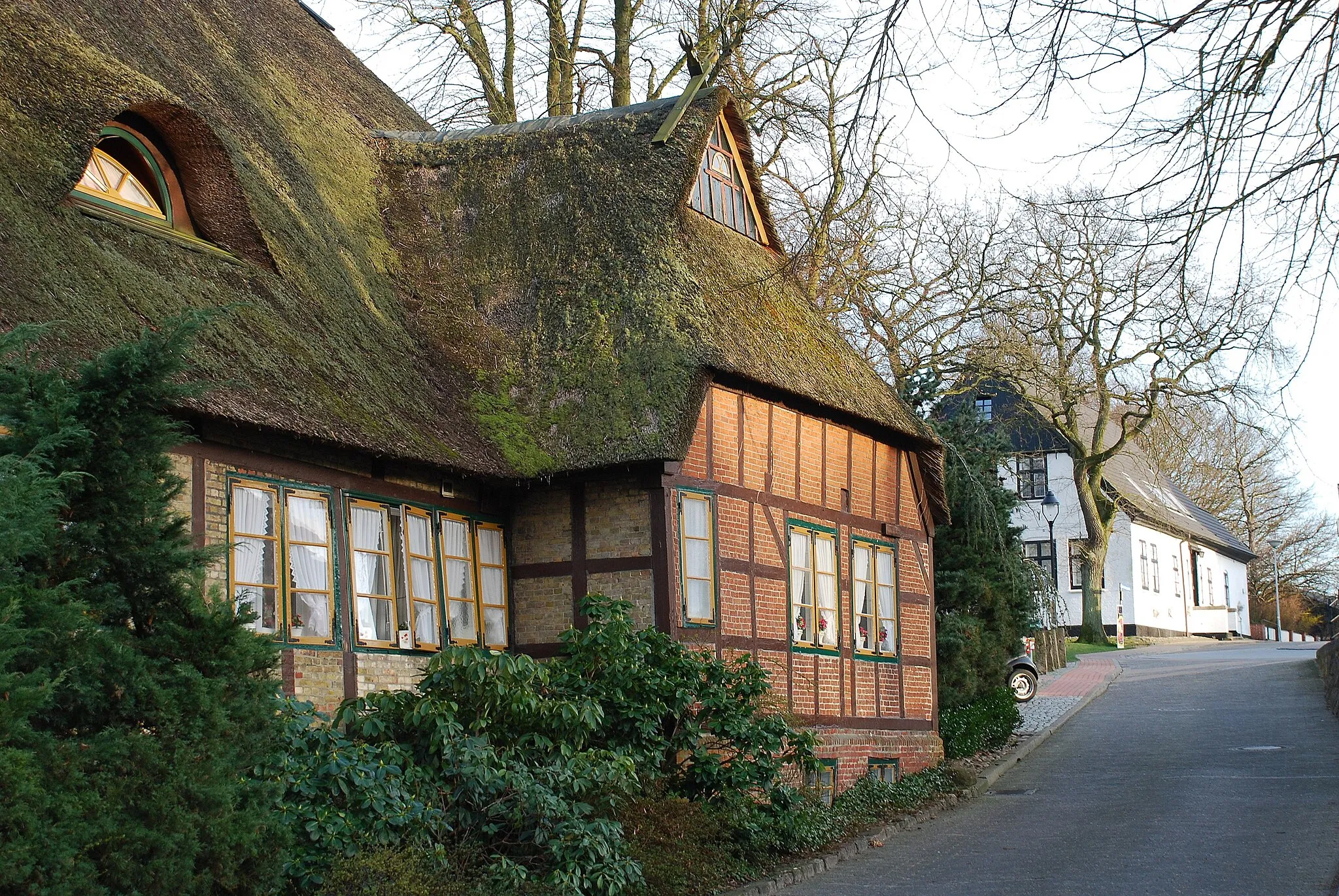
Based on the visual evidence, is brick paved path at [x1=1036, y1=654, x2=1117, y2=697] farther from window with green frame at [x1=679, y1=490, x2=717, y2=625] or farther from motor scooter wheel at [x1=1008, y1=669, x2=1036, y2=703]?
window with green frame at [x1=679, y1=490, x2=717, y2=625]

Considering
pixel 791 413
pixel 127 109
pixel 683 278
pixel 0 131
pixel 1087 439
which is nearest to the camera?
pixel 0 131

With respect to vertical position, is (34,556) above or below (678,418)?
below

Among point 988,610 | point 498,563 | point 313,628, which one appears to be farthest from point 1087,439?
point 313,628

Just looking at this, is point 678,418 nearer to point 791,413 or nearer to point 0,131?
point 791,413

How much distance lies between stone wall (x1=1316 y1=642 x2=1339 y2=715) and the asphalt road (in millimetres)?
340

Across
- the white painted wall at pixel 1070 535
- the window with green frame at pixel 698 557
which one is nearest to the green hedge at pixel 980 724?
the window with green frame at pixel 698 557

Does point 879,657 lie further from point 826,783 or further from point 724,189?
point 724,189

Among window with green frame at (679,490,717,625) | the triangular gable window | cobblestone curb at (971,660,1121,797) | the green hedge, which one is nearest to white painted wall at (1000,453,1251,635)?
cobblestone curb at (971,660,1121,797)

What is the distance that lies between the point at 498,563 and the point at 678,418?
2.34 m

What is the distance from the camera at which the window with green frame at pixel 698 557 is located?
46.9 ft

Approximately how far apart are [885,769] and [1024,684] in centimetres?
1012

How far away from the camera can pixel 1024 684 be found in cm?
2711

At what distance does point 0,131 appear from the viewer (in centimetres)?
1029

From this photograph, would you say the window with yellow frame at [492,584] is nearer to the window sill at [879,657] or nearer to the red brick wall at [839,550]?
the red brick wall at [839,550]
